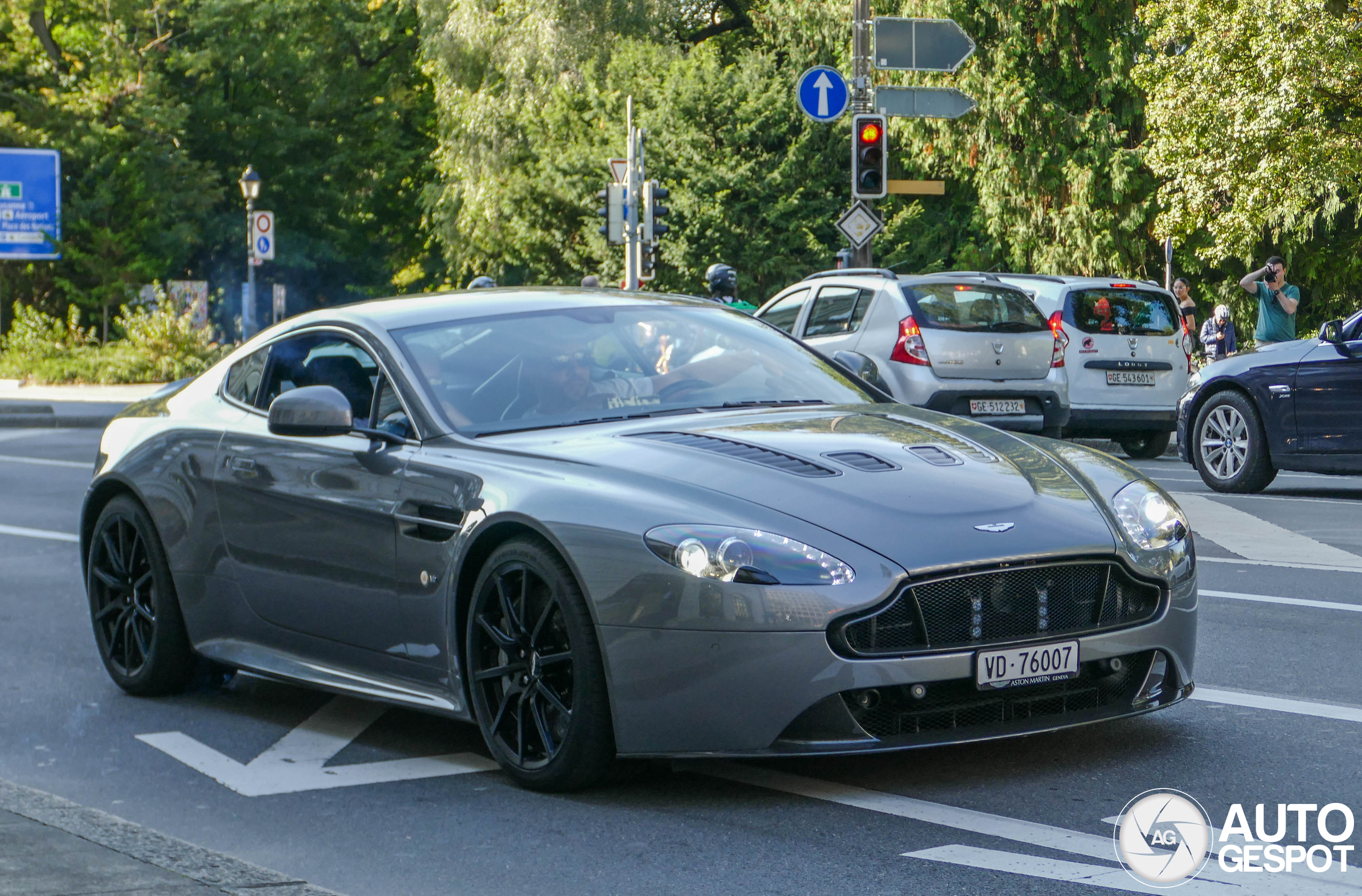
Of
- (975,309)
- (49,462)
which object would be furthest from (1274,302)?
(49,462)

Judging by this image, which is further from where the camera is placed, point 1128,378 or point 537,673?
point 1128,378

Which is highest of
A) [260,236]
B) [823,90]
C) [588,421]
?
[823,90]

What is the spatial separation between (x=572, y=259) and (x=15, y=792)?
133ft

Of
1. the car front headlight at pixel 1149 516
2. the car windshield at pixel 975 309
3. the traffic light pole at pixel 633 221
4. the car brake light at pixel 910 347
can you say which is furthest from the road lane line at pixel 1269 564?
the traffic light pole at pixel 633 221

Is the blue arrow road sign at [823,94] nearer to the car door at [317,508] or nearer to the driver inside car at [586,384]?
the car door at [317,508]

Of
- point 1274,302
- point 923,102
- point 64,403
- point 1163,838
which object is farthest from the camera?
point 64,403

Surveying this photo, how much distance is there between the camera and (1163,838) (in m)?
4.20

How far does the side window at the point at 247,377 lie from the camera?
6.42 m

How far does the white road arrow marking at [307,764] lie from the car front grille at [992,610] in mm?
1336

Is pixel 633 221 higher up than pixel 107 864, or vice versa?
pixel 633 221

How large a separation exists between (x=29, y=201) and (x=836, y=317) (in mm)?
27677

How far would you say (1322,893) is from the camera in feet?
12.3

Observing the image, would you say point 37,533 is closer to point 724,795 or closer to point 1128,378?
point 724,795

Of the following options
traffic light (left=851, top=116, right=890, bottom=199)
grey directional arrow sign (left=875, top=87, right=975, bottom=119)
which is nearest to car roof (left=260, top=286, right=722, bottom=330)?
grey directional arrow sign (left=875, top=87, right=975, bottom=119)
